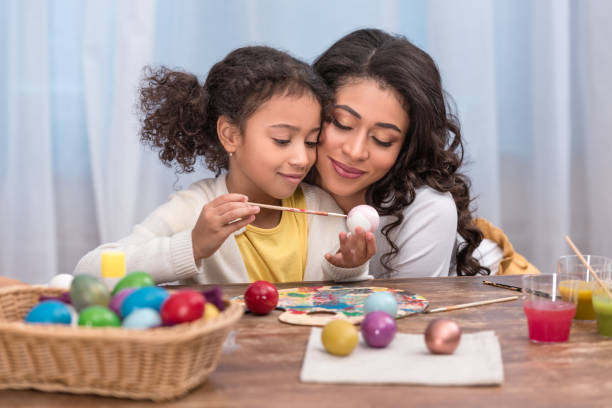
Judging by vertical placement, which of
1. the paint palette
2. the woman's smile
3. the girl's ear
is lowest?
the paint palette

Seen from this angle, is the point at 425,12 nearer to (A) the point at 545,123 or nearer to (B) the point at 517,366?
(A) the point at 545,123

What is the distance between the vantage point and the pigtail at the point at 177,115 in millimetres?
1846

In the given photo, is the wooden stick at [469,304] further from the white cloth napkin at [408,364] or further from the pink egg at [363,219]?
the pink egg at [363,219]

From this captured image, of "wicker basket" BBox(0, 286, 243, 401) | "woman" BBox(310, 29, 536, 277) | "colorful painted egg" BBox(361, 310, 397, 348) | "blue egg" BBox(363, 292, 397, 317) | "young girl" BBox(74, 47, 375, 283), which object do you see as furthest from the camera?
"woman" BBox(310, 29, 536, 277)

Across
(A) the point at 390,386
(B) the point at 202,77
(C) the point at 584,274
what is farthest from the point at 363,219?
(B) the point at 202,77

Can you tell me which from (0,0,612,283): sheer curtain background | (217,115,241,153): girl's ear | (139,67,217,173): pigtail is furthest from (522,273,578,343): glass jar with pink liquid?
(0,0,612,283): sheer curtain background

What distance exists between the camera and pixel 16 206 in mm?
2957

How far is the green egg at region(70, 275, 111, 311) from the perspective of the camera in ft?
2.99

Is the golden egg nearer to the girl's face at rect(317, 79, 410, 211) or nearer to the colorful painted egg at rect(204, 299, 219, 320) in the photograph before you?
the colorful painted egg at rect(204, 299, 219, 320)

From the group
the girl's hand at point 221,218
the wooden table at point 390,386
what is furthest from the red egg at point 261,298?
the girl's hand at point 221,218

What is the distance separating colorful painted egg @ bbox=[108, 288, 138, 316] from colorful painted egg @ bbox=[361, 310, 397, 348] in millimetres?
336

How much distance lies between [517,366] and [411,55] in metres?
1.13

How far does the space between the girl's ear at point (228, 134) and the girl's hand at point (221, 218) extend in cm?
33

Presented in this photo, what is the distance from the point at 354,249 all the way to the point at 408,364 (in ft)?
2.12
